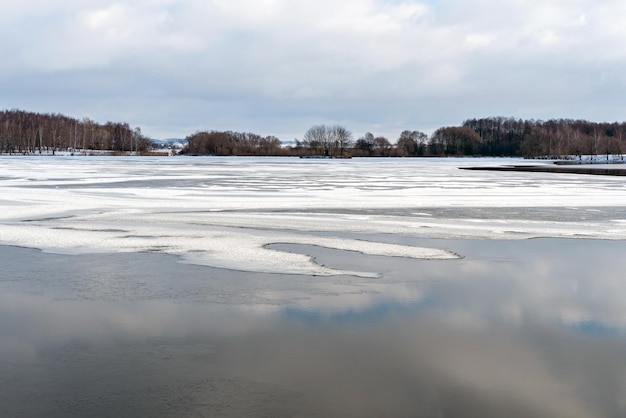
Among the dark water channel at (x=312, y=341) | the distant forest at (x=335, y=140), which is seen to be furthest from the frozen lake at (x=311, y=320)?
the distant forest at (x=335, y=140)

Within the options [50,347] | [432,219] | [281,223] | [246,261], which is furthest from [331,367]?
[432,219]

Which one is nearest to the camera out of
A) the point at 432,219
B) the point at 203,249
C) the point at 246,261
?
the point at 246,261

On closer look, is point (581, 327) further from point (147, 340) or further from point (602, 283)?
point (147, 340)

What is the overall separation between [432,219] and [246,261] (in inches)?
200

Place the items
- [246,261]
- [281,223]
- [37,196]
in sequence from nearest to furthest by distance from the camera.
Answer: [246,261], [281,223], [37,196]

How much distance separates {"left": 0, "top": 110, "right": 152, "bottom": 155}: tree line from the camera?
10588 centimetres

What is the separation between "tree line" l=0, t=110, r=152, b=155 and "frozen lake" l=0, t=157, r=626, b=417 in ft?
307

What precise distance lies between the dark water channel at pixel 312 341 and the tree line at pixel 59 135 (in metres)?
95.7

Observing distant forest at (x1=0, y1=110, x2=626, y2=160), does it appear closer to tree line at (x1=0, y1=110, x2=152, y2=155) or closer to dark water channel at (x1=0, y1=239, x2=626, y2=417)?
tree line at (x1=0, y1=110, x2=152, y2=155)

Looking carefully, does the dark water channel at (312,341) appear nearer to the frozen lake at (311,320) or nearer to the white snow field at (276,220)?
the frozen lake at (311,320)

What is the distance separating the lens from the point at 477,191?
742 inches

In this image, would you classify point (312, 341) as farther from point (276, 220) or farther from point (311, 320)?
point (276, 220)

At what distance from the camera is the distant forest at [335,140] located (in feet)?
338

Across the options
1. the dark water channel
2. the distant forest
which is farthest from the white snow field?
the distant forest
